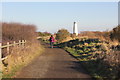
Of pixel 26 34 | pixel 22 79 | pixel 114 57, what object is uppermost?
pixel 26 34

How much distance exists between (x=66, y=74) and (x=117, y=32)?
20.9 meters

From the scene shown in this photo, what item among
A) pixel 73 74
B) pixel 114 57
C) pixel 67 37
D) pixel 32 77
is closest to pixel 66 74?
pixel 73 74

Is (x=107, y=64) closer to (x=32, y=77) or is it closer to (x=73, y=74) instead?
(x=73, y=74)

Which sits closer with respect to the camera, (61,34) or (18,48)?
(18,48)

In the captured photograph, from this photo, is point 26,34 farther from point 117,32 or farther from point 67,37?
point 67,37

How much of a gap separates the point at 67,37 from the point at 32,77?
38883 mm

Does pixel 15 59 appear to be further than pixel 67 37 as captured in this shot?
No

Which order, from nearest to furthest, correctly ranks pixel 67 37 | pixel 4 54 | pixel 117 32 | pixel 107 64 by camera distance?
pixel 107 64 < pixel 4 54 < pixel 117 32 < pixel 67 37

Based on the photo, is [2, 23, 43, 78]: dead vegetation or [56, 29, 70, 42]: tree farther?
[56, 29, 70, 42]: tree

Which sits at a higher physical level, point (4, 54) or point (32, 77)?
point (4, 54)

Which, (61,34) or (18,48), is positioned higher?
(61,34)

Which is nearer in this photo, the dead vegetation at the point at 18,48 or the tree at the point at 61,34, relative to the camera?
the dead vegetation at the point at 18,48

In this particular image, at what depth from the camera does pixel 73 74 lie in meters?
12.2

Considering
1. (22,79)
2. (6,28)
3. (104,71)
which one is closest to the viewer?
(22,79)
